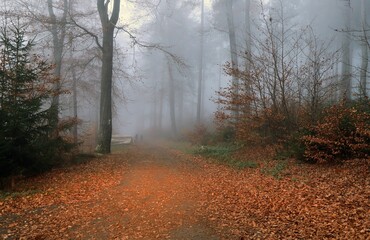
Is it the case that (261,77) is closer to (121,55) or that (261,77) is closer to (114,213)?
(114,213)

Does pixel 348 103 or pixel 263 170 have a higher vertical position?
pixel 348 103

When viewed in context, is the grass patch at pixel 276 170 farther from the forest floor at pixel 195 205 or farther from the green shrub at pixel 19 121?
the green shrub at pixel 19 121

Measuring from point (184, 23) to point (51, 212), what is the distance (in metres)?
28.9

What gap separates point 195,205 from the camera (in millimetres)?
6777

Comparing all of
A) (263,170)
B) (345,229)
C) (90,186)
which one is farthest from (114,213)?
(263,170)

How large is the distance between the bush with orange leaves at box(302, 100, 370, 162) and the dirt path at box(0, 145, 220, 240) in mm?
4039

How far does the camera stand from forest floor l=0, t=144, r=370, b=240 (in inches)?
200

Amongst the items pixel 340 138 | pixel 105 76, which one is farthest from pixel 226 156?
pixel 105 76

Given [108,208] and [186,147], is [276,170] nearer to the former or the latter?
[108,208]

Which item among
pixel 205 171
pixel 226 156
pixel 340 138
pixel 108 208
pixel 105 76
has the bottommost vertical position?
pixel 108 208

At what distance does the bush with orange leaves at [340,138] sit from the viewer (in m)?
7.86

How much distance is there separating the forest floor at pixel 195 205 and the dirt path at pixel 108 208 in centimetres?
2

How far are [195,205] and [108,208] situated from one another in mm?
2089

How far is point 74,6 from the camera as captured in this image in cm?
1947
